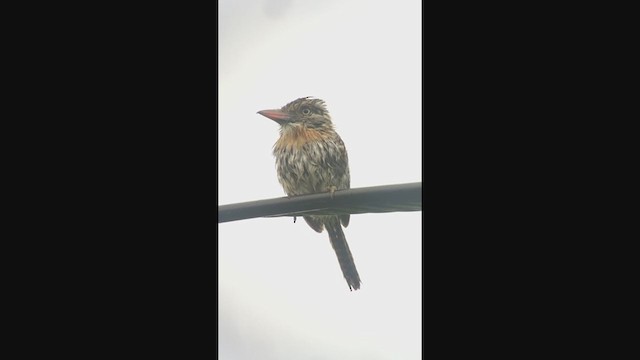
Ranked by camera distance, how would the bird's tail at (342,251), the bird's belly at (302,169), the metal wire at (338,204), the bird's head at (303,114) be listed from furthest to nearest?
the bird's belly at (302,169), the bird's head at (303,114), the bird's tail at (342,251), the metal wire at (338,204)

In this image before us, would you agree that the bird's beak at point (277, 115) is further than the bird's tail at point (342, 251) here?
Yes

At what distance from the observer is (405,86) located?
267 centimetres

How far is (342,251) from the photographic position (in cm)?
277

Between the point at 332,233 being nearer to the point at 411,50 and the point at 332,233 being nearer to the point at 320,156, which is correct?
the point at 320,156

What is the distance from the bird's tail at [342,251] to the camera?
2.72m

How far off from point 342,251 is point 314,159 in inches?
16.7

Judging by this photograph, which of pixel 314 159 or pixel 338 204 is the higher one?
pixel 314 159

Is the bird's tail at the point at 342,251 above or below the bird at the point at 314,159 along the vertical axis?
below

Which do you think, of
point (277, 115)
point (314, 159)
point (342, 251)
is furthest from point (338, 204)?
point (277, 115)

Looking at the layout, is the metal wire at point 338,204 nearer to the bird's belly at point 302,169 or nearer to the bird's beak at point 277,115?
the bird's belly at point 302,169

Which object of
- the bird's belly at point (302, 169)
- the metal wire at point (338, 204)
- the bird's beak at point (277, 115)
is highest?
the bird's beak at point (277, 115)

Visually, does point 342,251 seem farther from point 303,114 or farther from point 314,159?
point 303,114

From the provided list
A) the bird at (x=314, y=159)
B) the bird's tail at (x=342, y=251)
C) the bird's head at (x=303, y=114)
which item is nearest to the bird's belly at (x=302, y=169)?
the bird at (x=314, y=159)

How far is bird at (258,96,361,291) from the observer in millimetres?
2781
